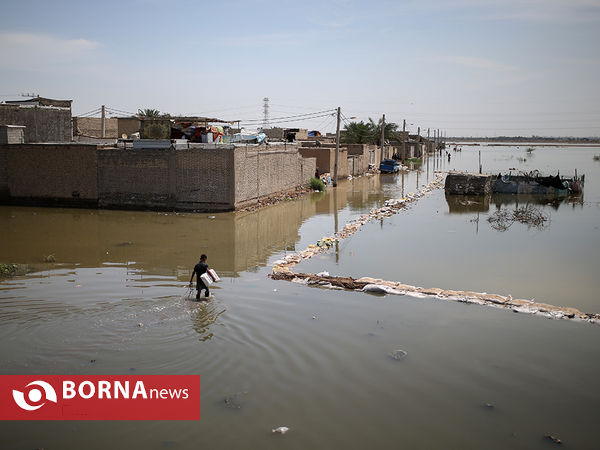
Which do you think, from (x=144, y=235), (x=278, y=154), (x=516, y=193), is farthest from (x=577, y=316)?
(x=516, y=193)

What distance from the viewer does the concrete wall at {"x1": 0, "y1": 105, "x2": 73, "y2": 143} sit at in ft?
91.5

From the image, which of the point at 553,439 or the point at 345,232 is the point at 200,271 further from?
the point at 345,232

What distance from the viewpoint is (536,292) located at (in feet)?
40.8

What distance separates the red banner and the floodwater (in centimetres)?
19

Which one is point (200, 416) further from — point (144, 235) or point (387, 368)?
point (144, 235)

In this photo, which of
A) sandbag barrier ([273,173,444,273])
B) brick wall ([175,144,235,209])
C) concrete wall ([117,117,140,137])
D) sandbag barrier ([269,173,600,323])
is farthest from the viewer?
concrete wall ([117,117,140,137])

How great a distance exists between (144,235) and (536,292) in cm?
1276

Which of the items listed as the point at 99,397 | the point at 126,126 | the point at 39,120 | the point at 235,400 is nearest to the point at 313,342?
the point at 235,400

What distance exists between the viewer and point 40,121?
2886cm

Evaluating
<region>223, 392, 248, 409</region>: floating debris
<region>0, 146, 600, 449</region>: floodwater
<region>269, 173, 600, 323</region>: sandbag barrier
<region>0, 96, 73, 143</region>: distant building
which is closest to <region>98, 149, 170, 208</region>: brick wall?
<region>0, 146, 600, 449</region>: floodwater

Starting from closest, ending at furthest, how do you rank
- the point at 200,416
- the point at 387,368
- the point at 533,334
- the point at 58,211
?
the point at 200,416 → the point at 387,368 → the point at 533,334 → the point at 58,211

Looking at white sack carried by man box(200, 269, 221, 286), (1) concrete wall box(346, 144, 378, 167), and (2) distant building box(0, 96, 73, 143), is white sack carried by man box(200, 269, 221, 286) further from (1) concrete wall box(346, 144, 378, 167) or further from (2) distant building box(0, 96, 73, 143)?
(1) concrete wall box(346, 144, 378, 167)

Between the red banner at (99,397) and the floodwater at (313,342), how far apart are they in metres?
0.19

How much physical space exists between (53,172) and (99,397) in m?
20.6
